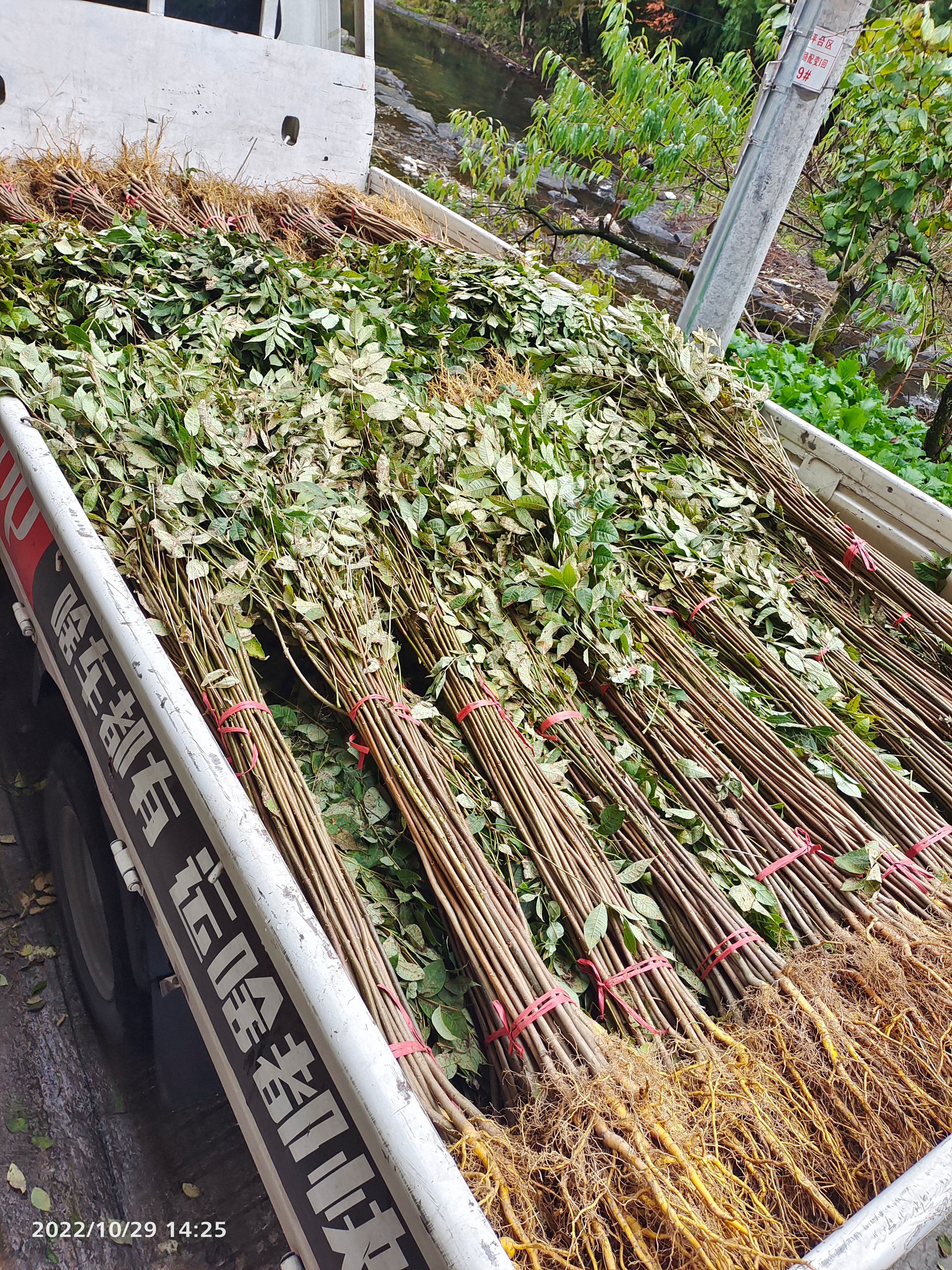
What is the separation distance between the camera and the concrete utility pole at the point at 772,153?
10.6ft

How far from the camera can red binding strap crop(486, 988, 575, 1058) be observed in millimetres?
1524

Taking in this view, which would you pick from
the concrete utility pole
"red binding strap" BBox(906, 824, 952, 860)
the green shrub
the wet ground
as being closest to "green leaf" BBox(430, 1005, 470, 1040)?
the wet ground

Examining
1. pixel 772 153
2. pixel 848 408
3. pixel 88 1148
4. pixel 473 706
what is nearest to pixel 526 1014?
pixel 473 706

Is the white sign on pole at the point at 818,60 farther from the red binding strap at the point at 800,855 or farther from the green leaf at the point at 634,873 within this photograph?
the green leaf at the point at 634,873

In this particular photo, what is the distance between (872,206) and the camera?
5023mm

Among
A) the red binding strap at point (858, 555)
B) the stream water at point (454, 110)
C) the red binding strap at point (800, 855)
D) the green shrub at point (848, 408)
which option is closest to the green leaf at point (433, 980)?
the red binding strap at point (800, 855)

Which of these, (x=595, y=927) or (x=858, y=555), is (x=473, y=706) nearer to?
(x=595, y=927)

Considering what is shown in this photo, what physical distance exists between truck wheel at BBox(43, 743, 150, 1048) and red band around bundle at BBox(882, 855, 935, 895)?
184cm

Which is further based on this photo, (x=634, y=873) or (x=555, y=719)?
(x=555, y=719)

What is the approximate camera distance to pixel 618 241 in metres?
6.83

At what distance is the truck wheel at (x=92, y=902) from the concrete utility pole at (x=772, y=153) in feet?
10.9

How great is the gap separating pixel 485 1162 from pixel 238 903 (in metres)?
0.57

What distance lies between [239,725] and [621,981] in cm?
96

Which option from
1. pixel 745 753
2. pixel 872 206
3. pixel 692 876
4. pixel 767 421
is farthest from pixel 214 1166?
pixel 872 206
